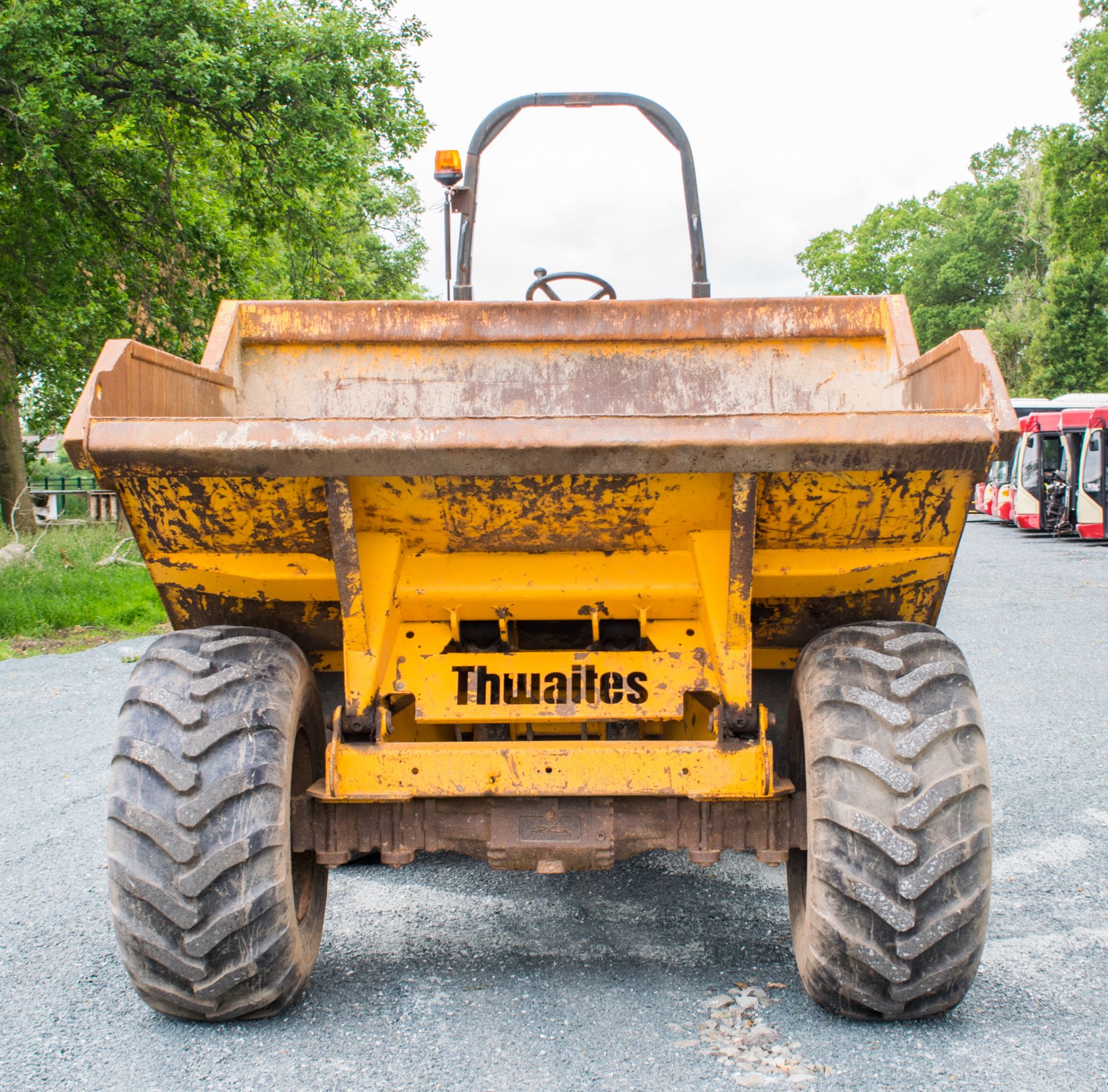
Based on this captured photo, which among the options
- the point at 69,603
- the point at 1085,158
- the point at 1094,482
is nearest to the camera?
the point at 69,603

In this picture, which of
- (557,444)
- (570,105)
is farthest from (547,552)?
(570,105)

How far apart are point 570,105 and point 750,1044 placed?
435 centimetres

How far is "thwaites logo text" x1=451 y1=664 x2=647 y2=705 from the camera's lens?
289 centimetres

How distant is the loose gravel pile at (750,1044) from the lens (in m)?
2.46

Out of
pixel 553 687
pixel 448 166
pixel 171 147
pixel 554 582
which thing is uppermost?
pixel 171 147

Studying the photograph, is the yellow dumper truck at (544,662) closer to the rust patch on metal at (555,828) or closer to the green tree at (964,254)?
the rust patch on metal at (555,828)

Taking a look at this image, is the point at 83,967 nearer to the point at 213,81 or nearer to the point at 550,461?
the point at 550,461

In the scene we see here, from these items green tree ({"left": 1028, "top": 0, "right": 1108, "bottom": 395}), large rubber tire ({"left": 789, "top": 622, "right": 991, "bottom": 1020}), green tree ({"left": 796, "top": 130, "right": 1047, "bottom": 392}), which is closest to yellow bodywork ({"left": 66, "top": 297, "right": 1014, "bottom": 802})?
large rubber tire ({"left": 789, "top": 622, "right": 991, "bottom": 1020})

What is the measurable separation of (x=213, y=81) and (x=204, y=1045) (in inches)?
394

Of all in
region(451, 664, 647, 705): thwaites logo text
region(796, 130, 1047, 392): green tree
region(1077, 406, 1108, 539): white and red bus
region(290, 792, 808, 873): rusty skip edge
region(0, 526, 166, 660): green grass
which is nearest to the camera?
region(290, 792, 808, 873): rusty skip edge

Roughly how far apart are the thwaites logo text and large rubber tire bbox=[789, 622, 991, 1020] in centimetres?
51

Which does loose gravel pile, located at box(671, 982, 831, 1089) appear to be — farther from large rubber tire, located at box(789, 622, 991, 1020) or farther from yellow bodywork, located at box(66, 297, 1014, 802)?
yellow bodywork, located at box(66, 297, 1014, 802)

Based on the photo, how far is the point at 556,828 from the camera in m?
2.80

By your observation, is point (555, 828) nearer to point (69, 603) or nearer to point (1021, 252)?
point (69, 603)
